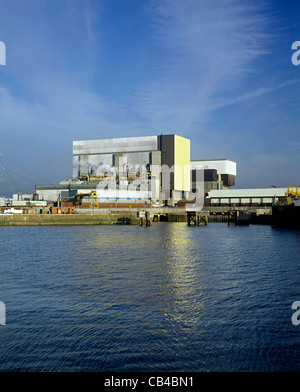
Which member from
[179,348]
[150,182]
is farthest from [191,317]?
[150,182]

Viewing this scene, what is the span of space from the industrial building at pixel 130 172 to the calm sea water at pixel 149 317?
83395 millimetres

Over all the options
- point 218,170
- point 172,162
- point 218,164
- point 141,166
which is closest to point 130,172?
point 141,166

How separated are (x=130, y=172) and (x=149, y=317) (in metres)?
111

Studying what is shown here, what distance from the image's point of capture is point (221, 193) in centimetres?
12462

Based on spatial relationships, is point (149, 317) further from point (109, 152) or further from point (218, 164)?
point (218, 164)

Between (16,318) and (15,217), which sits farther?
(15,217)

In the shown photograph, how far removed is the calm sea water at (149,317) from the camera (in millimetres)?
10320

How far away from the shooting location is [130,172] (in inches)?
4882

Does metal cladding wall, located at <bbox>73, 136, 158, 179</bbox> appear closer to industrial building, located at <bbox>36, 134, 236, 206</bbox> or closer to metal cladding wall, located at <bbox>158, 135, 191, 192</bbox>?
industrial building, located at <bbox>36, 134, 236, 206</bbox>

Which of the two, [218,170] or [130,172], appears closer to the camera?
[130,172]

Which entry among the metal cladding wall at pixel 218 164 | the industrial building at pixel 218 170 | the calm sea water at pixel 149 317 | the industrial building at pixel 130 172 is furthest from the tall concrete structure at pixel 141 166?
the calm sea water at pixel 149 317

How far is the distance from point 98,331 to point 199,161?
15478cm

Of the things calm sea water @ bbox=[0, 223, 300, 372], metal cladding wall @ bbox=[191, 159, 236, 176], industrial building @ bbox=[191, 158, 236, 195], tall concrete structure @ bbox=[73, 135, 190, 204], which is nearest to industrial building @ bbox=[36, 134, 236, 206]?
tall concrete structure @ bbox=[73, 135, 190, 204]
